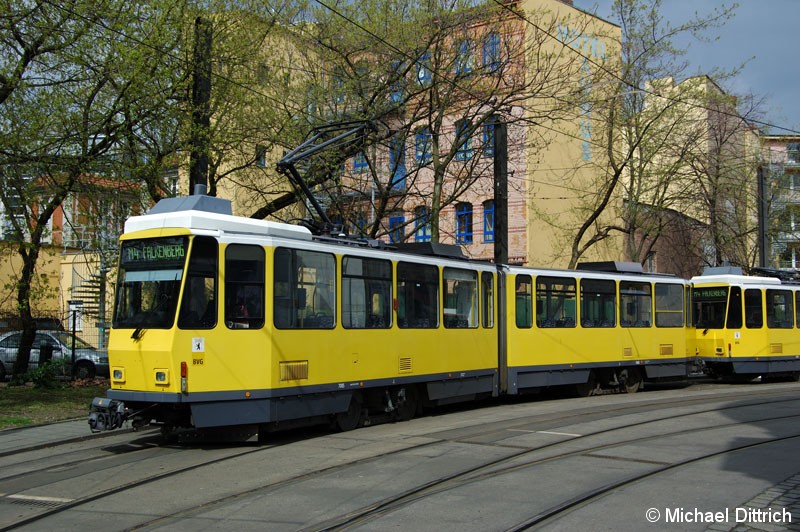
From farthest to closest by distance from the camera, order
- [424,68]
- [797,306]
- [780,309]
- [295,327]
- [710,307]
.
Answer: [797,306], [780,309], [710,307], [424,68], [295,327]

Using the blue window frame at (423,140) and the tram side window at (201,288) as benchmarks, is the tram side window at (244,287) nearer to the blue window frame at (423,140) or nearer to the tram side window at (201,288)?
the tram side window at (201,288)

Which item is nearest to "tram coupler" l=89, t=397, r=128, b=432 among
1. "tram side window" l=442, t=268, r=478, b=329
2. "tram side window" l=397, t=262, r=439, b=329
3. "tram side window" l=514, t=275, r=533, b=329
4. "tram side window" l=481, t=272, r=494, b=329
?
"tram side window" l=397, t=262, r=439, b=329

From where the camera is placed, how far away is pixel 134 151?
58.2ft

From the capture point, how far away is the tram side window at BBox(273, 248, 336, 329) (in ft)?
39.1

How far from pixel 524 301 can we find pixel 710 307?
9353 mm

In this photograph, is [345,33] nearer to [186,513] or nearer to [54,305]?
[186,513]

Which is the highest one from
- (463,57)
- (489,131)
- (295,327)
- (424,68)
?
(463,57)

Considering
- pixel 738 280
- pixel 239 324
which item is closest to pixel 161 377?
pixel 239 324

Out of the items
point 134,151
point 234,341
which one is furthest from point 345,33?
point 234,341

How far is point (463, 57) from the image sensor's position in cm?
2138

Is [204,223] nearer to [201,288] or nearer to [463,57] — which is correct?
[201,288]

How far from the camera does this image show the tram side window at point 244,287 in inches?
448

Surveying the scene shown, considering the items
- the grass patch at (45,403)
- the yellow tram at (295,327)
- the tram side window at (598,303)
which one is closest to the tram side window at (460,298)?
the yellow tram at (295,327)

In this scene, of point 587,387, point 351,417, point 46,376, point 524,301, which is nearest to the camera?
point 351,417
